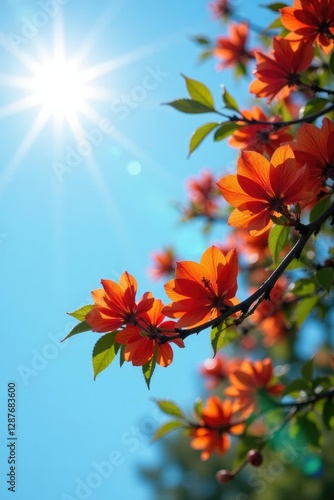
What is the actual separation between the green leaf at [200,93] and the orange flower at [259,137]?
0.49 feet

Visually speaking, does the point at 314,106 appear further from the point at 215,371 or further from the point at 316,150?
the point at 215,371

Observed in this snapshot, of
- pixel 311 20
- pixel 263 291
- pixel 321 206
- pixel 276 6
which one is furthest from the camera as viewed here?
pixel 276 6

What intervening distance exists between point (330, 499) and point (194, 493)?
6.49 m

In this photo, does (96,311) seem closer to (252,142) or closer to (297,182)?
(297,182)

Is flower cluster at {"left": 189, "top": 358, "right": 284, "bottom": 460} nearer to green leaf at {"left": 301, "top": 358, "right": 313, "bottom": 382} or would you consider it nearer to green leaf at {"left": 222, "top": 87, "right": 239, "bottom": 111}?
green leaf at {"left": 301, "top": 358, "right": 313, "bottom": 382}

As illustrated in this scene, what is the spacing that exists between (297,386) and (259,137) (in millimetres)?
944

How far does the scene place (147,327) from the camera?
1.16 metres

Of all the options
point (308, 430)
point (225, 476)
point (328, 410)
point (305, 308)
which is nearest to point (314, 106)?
point (305, 308)

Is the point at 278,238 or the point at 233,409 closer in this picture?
the point at 278,238

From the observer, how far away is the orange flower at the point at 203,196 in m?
3.35

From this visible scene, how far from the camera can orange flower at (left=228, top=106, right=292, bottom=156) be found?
5.60 ft

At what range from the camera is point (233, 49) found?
3047 mm

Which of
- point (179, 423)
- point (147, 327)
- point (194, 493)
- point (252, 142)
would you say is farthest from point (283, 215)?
point (194, 493)

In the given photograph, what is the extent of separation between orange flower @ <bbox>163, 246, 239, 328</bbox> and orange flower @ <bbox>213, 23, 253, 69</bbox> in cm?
231
